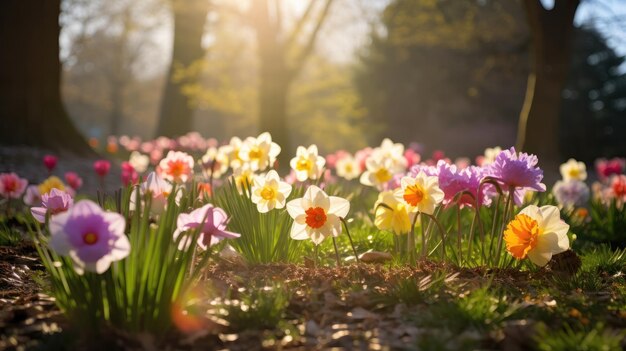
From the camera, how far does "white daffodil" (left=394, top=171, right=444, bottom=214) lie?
279 centimetres

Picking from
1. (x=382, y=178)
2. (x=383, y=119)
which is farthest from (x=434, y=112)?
(x=382, y=178)

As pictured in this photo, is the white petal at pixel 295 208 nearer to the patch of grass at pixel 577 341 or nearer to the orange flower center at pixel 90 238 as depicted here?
the orange flower center at pixel 90 238

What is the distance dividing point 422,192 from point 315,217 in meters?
0.54

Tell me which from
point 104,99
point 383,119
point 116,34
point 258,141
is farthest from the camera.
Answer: point 104,99

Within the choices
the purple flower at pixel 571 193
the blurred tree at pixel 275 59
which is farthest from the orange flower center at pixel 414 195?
the blurred tree at pixel 275 59

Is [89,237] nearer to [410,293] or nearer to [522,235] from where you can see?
[410,293]

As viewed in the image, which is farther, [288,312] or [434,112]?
[434,112]

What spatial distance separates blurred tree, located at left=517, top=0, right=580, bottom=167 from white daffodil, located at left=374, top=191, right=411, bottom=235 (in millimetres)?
8733

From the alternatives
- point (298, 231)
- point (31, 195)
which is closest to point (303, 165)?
point (298, 231)

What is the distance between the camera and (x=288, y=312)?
2473mm

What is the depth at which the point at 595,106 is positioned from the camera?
854 inches

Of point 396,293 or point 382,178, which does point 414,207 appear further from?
point 382,178

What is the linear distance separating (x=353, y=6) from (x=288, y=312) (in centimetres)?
1448

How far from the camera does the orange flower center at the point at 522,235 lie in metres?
2.75
